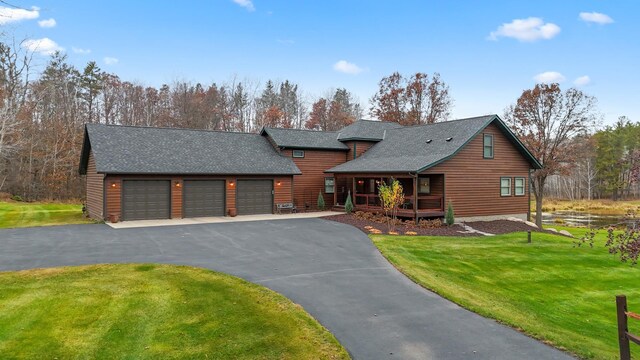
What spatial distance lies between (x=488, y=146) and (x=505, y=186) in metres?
3.09

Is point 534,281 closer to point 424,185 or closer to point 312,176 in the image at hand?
point 424,185

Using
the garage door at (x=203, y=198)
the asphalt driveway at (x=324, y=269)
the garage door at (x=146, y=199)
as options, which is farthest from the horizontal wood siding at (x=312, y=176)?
the garage door at (x=146, y=199)

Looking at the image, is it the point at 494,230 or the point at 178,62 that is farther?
the point at 178,62

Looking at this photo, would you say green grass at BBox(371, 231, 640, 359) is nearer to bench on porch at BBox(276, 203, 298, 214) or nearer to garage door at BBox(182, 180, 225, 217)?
bench on porch at BBox(276, 203, 298, 214)

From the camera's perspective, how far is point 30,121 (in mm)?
37312

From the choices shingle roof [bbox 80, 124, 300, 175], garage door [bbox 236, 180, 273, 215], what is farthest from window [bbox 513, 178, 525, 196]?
garage door [bbox 236, 180, 273, 215]

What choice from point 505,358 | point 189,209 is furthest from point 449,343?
point 189,209

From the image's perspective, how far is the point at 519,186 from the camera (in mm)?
26250

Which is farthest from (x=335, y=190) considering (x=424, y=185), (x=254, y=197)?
(x=424, y=185)

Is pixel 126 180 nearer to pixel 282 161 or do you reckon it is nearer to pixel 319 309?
pixel 282 161

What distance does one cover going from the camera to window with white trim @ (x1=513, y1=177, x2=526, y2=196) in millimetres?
26019

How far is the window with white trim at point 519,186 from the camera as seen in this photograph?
26.0m

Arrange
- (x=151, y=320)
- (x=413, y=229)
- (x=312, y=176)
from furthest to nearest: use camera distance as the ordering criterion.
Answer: (x=312, y=176), (x=413, y=229), (x=151, y=320)

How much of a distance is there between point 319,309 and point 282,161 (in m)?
19.8
